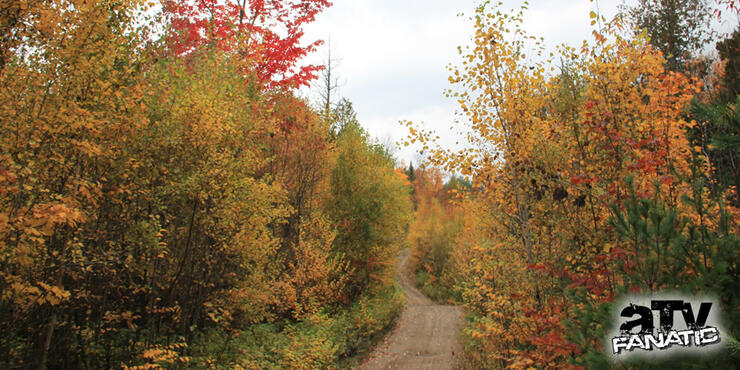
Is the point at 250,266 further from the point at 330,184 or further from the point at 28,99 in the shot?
the point at 330,184

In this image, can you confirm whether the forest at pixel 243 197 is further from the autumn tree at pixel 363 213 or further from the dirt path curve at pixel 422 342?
the autumn tree at pixel 363 213

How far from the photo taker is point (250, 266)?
9.21 meters

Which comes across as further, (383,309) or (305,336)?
(383,309)

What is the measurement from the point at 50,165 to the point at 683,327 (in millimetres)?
7243

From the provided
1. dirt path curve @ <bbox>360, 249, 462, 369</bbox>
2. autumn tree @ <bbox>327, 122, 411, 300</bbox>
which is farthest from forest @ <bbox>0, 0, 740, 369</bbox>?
autumn tree @ <bbox>327, 122, 411, 300</bbox>

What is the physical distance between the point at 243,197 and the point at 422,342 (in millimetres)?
12611

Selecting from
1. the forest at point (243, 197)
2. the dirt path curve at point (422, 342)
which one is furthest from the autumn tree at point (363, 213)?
the forest at point (243, 197)

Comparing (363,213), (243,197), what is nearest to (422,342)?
(363,213)

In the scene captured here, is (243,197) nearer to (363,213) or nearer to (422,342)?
(363,213)

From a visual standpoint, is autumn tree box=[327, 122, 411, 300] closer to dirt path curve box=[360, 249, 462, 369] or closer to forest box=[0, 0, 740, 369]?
dirt path curve box=[360, 249, 462, 369]

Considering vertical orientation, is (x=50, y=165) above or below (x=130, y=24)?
below

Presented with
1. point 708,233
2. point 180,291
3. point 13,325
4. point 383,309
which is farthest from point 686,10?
point 13,325

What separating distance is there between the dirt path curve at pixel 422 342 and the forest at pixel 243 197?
202 cm

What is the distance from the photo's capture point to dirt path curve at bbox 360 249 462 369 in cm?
1458
